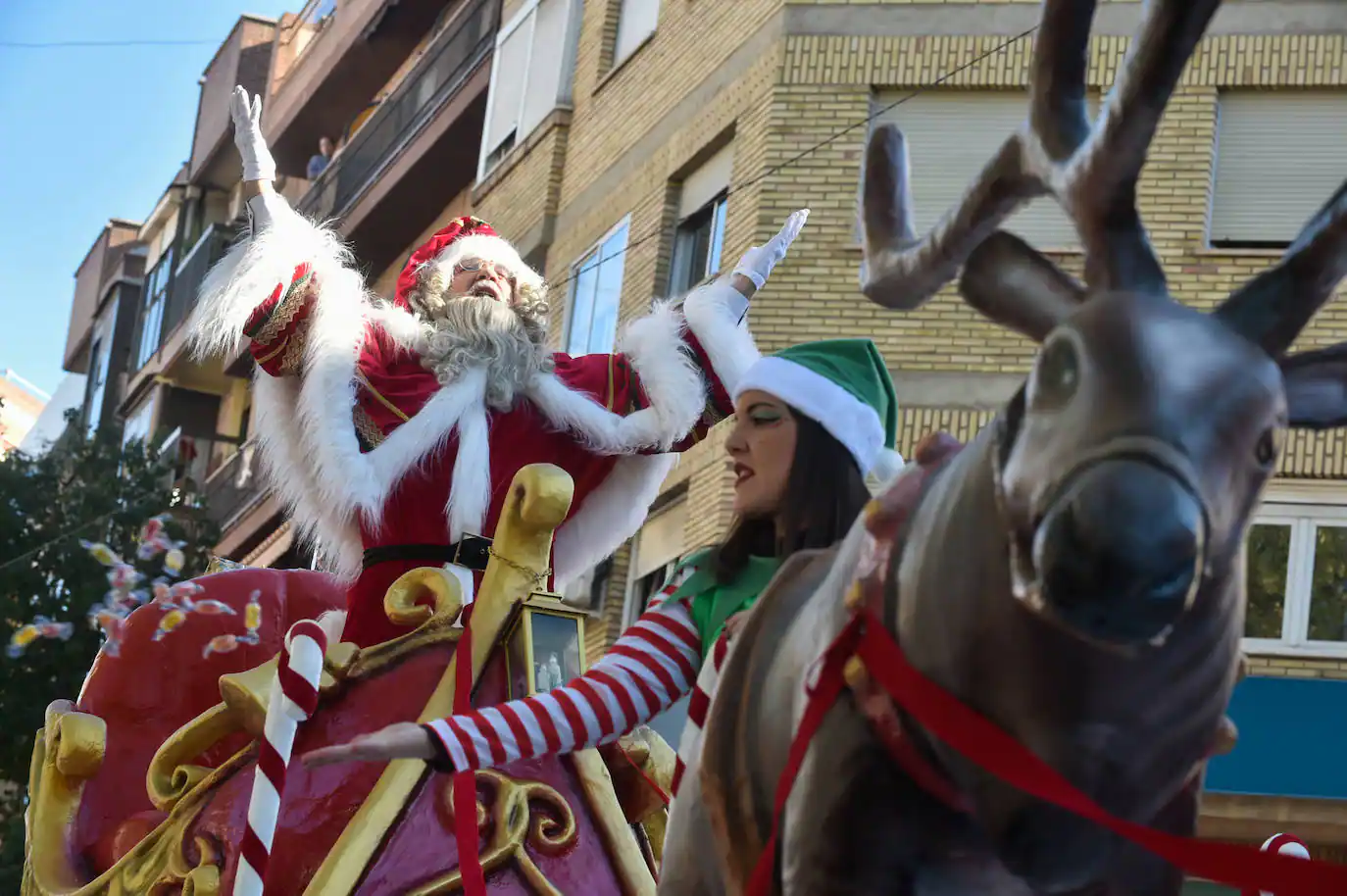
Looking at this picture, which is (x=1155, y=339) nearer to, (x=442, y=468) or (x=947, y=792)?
(x=947, y=792)

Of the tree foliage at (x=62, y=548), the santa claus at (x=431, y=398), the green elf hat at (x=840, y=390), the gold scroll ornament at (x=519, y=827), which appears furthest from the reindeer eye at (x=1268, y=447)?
the tree foliage at (x=62, y=548)

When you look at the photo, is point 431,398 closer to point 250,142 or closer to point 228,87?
point 250,142

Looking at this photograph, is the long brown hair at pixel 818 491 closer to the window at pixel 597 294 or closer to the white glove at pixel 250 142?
the white glove at pixel 250 142

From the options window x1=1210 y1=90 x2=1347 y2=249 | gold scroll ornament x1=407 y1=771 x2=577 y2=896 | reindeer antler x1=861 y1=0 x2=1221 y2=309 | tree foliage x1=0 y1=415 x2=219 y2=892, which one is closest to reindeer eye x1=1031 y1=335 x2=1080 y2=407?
reindeer antler x1=861 y1=0 x2=1221 y2=309

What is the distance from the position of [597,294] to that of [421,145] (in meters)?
5.60

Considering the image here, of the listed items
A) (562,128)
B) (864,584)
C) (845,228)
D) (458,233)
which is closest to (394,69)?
(562,128)

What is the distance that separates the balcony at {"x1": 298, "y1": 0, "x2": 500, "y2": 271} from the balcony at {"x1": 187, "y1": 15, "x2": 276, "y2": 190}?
6.27 meters

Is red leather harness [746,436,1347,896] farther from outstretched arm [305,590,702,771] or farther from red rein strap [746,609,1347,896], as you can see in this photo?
outstretched arm [305,590,702,771]

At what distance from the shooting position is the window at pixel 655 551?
1733 cm

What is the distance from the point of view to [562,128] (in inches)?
836

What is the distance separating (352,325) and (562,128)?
15.5 m

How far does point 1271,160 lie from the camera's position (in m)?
15.7

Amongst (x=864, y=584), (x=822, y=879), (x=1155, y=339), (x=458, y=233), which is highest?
(x=458, y=233)

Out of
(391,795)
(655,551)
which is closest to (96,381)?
(655,551)
